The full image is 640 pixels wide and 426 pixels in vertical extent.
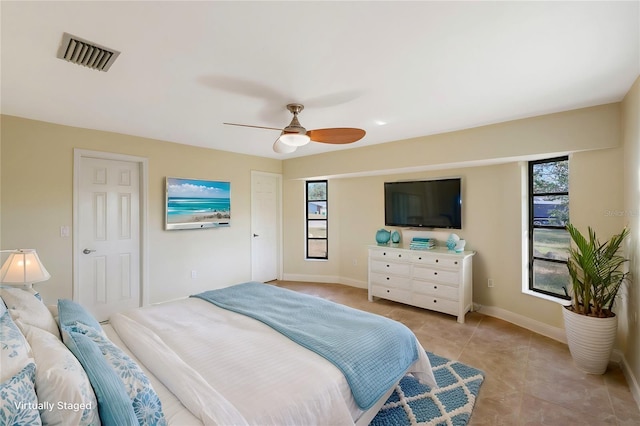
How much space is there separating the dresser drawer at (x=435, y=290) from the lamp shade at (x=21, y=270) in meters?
3.82

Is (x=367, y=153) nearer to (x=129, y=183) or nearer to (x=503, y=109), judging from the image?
(x=503, y=109)

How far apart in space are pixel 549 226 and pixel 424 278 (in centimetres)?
151

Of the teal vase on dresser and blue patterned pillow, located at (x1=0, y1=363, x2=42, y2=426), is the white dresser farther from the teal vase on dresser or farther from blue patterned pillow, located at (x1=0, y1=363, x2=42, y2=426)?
blue patterned pillow, located at (x1=0, y1=363, x2=42, y2=426)

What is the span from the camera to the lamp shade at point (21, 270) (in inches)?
81.7

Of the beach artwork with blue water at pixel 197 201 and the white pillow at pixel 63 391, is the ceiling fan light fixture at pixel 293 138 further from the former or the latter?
the beach artwork with blue water at pixel 197 201

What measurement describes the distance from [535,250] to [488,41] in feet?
9.07

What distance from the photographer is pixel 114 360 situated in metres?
1.25

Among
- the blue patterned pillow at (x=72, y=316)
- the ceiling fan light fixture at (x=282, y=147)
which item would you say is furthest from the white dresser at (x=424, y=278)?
the blue patterned pillow at (x=72, y=316)

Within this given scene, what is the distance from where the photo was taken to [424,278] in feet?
12.6

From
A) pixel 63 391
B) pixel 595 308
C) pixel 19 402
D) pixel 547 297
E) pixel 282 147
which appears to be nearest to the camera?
pixel 19 402

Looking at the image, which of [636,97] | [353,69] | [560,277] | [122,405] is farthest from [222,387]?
[560,277]

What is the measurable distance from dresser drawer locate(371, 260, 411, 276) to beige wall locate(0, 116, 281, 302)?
220cm

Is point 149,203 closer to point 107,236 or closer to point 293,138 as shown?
point 107,236

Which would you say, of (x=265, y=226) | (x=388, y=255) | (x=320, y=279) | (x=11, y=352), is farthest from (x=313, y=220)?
(x=11, y=352)
